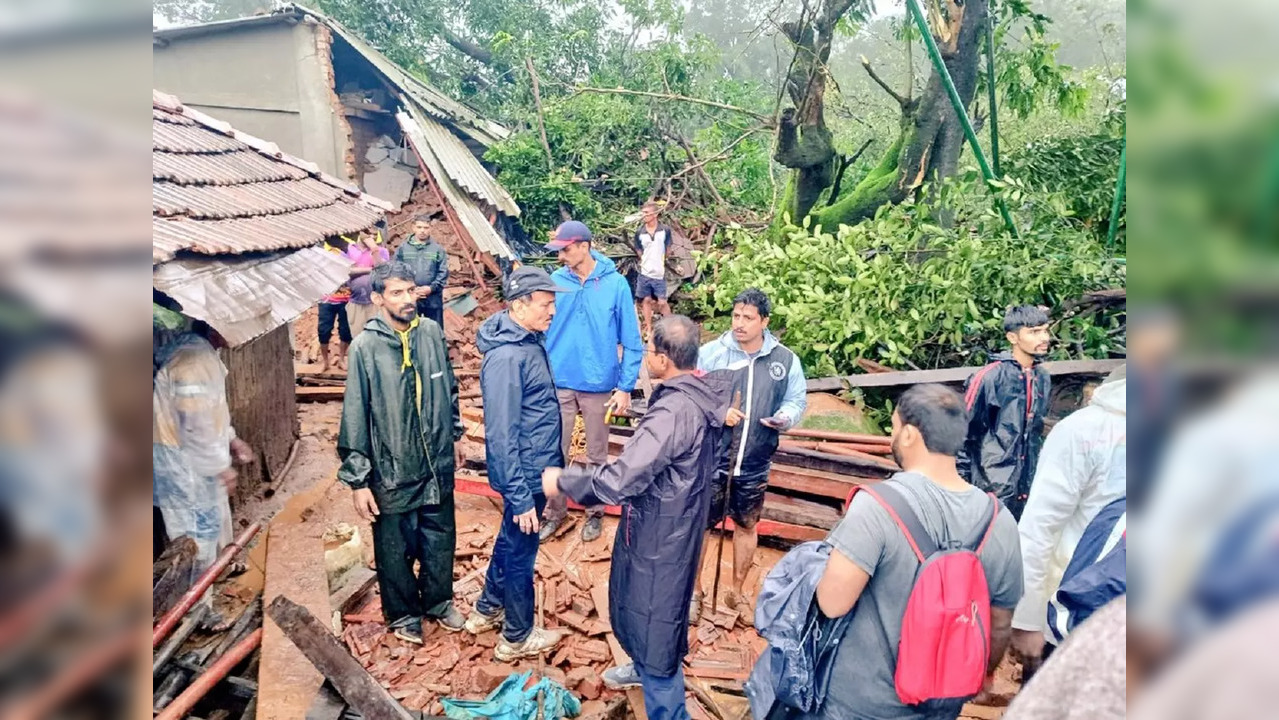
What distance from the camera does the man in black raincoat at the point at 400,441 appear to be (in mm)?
3611

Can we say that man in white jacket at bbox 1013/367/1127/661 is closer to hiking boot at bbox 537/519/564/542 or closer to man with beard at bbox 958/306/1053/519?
man with beard at bbox 958/306/1053/519

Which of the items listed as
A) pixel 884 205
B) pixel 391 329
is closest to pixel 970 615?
pixel 391 329

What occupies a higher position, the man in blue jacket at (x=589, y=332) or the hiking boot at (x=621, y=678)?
the man in blue jacket at (x=589, y=332)

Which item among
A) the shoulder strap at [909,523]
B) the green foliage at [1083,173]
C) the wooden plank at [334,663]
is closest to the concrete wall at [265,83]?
the wooden plank at [334,663]

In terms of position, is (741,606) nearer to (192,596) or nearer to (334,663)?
(334,663)

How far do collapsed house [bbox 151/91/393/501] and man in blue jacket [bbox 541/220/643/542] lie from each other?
4.92ft

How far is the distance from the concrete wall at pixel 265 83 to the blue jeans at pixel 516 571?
383 inches

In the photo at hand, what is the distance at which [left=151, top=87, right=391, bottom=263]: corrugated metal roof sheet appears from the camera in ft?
11.6

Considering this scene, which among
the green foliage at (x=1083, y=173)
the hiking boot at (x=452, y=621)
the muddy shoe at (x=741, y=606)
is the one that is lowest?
the muddy shoe at (x=741, y=606)

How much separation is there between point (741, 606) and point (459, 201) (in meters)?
8.36

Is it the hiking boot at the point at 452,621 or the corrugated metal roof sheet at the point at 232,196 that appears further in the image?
the hiking boot at the point at 452,621

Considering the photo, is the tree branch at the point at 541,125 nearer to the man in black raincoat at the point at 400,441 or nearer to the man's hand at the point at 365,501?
the man in black raincoat at the point at 400,441
